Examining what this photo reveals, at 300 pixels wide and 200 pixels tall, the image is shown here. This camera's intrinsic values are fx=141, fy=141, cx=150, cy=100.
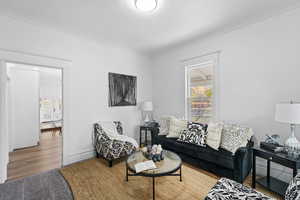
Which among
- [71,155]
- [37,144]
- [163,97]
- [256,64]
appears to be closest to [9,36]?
[71,155]

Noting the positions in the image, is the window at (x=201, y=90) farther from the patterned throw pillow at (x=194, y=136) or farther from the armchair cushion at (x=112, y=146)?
the armchair cushion at (x=112, y=146)

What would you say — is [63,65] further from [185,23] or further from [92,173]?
[185,23]

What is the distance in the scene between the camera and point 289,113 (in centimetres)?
180

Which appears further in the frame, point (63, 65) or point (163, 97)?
point (163, 97)

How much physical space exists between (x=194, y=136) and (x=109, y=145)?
1.70 metres

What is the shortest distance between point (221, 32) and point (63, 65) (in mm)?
3343

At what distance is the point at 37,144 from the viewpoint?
4281 millimetres

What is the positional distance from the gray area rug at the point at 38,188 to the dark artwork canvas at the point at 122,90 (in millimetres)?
1905

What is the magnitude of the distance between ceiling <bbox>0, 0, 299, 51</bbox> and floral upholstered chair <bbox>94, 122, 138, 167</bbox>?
6.91 ft

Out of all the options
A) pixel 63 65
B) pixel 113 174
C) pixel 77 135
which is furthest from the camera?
pixel 77 135

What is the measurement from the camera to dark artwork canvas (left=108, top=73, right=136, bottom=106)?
12.1ft

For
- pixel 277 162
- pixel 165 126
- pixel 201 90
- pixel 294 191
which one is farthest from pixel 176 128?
pixel 294 191

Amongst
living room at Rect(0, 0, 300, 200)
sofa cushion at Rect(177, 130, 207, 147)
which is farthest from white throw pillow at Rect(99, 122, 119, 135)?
sofa cushion at Rect(177, 130, 207, 147)

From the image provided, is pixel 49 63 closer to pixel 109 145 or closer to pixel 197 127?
pixel 109 145
